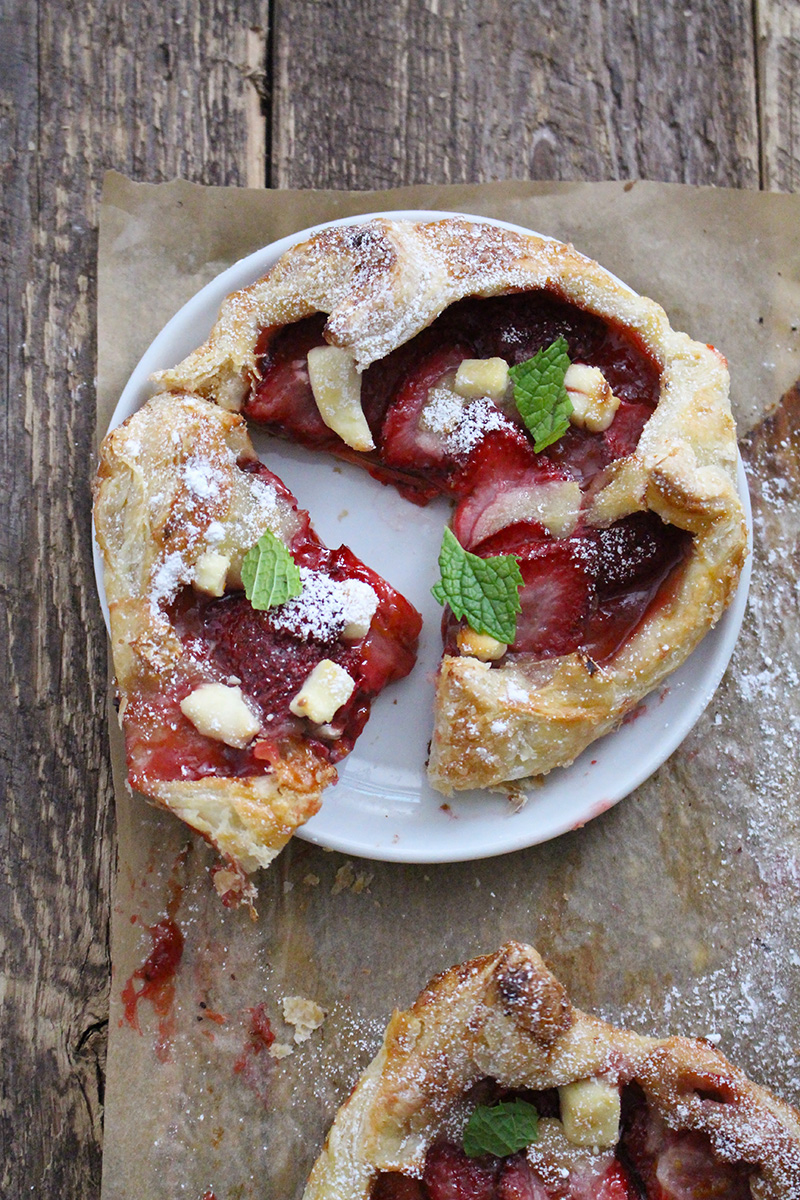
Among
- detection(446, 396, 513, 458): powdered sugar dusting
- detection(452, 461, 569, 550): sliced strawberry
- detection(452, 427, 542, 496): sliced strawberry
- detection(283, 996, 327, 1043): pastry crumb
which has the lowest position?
detection(283, 996, 327, 1043): pastry crumb

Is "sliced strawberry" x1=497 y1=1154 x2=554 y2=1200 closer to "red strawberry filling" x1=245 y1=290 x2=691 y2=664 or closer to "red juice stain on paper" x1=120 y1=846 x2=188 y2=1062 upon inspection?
"red juice stain on paper" x1=120 y1=846 x2=188 y2=1062

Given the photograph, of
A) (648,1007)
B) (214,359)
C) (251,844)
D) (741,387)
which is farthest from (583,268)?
(648,1007)

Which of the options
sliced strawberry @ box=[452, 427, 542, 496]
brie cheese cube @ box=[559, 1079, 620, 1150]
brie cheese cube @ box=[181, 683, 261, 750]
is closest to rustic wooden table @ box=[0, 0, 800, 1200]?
brie cheese cube @ box=[181, 683, 261, 750]

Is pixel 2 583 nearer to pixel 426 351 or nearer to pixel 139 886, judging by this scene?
pixel 139 886

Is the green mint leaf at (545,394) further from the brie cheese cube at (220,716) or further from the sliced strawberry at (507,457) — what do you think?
the brie cheese cube at (220,716)

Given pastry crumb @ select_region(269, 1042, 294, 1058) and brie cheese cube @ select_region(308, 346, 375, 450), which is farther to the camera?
pastry crumb @ select_region(269, 1042, 294, 1058)

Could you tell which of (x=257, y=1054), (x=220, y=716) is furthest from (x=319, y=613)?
(x=257, y=1054)

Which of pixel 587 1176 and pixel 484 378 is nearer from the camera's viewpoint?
pixel 587 1176

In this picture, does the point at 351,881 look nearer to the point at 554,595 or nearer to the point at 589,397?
the point at 554,595
